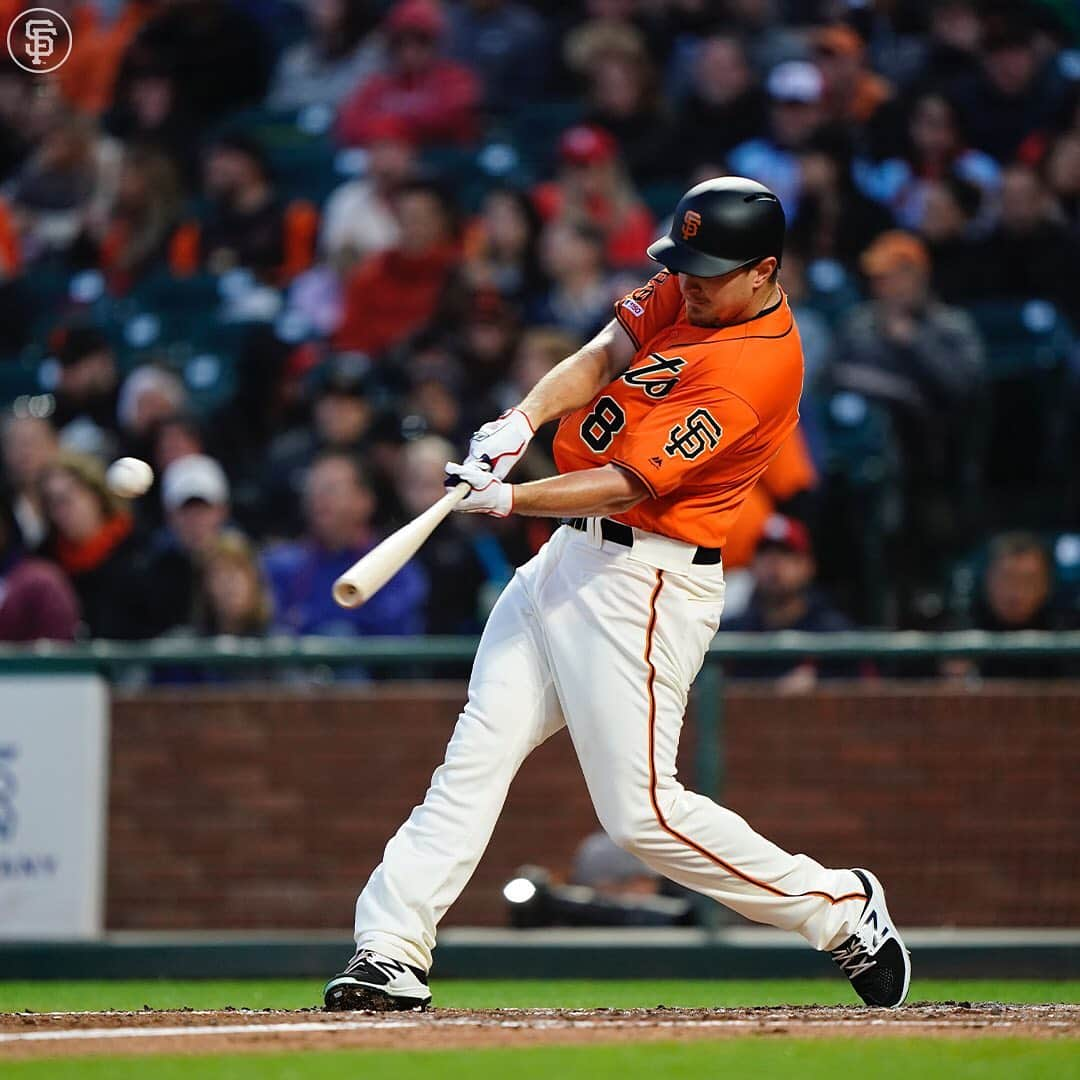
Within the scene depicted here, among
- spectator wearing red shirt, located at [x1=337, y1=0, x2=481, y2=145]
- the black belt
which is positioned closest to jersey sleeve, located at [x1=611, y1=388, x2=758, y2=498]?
the black belt

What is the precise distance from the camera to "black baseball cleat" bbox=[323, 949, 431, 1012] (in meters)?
4.46

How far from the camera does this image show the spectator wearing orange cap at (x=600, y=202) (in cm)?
959

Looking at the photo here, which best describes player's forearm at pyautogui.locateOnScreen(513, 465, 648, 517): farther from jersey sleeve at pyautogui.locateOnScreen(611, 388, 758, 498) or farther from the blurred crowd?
the blurred crowd

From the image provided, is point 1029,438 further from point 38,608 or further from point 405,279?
point 38,608

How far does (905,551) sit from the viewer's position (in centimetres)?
820

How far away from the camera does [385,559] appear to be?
414 centimetres

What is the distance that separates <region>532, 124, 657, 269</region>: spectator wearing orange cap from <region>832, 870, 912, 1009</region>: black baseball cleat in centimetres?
521

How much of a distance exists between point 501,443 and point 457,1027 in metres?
1.25

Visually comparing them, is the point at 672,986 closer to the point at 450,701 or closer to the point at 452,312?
the point at 450,701

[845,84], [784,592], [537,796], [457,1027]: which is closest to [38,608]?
[537,796]

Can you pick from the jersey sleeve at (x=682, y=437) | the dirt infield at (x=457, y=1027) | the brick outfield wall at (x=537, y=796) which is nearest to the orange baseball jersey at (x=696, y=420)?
the jersey sleeve at (x=682, y=437)

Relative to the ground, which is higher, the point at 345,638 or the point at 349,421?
the point at 349,421

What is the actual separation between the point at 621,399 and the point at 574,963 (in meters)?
2.72

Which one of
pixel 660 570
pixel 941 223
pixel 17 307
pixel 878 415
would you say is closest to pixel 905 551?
pixel 878 415
